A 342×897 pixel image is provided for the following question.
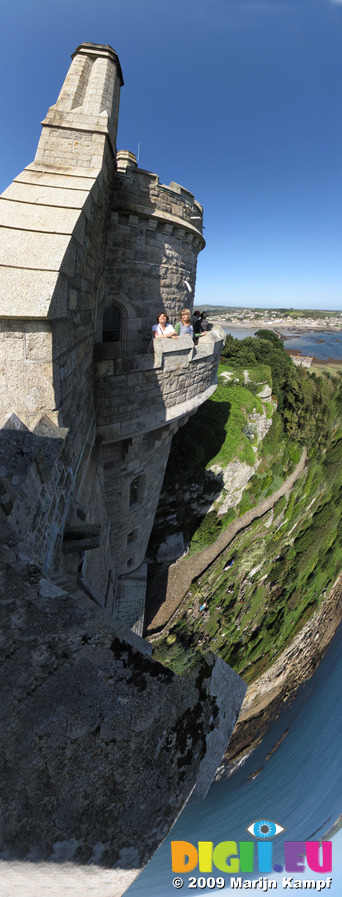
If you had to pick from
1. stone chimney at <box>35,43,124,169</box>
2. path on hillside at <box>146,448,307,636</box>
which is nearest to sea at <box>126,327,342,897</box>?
path on hillside at <box>146,448,307,636</box>

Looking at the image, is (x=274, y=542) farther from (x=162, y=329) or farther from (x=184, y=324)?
(x=162, y=329)

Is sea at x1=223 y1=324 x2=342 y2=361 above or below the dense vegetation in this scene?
above

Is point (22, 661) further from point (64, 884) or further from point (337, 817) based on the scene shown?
point (337, 817)

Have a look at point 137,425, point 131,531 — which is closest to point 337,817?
point 131,531

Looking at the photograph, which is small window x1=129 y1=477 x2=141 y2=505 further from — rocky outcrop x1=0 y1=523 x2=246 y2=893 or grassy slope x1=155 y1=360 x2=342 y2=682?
grassy slope x1=155 y1=360 x2=342 y2=682

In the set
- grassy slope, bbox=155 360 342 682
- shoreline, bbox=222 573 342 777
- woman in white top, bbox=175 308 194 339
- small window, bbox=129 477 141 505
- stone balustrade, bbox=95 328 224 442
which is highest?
woman in white top, bbox=175 308 194 339

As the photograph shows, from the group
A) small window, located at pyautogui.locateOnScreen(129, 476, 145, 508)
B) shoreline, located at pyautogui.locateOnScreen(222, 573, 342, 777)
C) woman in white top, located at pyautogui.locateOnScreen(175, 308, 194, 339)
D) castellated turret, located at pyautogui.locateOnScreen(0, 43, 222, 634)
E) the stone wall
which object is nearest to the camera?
castellated turret, located at pyautogui.locateOnScreen(0, 43, 222, 634)

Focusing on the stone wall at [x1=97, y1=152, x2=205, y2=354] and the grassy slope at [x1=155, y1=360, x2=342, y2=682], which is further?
the grassy slope at [x1=155, y1=360, x2=342, y2=682]
